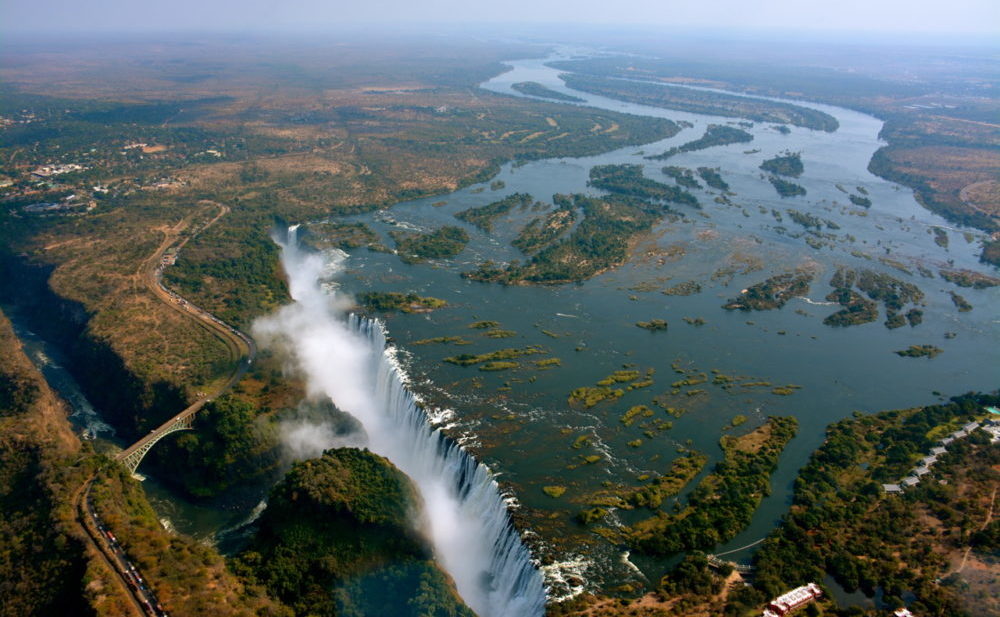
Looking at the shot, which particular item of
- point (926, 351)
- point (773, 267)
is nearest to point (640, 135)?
point (773, 267)

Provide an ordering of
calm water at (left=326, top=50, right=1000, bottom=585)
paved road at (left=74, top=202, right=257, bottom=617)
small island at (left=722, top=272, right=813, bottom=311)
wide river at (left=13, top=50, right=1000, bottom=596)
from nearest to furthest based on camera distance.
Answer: paved road at (left=74, top=202, right=257, bottom=617) → wide river at (left=13, top=50, right=1000, bottom=596) → calm water at (left=326, top=50, right=1000, bottom=585) → small island at (left=722, top=272, right=813, bottom=311)

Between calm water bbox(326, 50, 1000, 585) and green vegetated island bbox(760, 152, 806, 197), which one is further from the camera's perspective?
green vegetated island bbox(760, 152, 806, 197)

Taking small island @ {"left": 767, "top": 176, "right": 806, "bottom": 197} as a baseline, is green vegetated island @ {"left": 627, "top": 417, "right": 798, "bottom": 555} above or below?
below

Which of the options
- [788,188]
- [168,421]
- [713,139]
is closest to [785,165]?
[788,188]

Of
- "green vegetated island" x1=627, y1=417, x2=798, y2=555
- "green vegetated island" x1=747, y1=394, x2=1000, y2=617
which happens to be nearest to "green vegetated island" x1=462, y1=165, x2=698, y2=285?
"green vegetated island" x1=627, y1=417, x2=798, y2=555

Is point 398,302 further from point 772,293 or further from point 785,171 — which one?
point 785,171

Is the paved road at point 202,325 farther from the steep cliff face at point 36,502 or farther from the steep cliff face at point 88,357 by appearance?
the steep cliff face at point 36,502

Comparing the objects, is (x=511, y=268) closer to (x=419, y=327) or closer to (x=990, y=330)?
(x=419, y=327)

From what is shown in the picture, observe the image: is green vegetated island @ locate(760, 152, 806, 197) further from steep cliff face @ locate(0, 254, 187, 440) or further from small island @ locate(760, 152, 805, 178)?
steep cliff face @ locate(0, 254, 187, 440)
